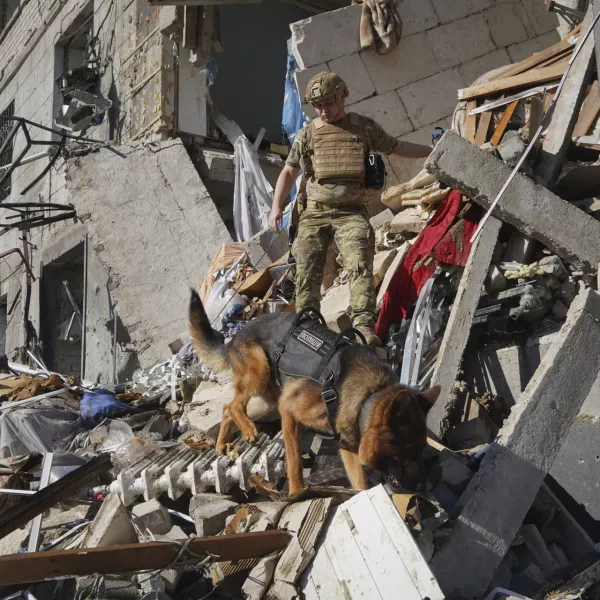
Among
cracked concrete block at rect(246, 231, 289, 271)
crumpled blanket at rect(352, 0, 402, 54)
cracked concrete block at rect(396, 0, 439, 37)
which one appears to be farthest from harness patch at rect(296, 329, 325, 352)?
cracked concrete block at rect(396, 0, 439, 37)

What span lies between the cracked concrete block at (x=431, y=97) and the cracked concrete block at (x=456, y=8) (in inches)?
26.4

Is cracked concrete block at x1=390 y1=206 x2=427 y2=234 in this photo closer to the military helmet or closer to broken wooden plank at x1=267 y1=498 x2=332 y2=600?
the military helmet

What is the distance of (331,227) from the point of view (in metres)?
5.18

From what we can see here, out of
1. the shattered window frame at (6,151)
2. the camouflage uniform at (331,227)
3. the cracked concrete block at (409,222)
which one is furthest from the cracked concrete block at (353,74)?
the shattered window frame at (6,151)

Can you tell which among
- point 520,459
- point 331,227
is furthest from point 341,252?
point 520,459

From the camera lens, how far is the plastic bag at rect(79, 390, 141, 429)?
6.07 m

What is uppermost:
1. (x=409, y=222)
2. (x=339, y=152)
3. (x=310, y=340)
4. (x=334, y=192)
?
(x=339, y=152)

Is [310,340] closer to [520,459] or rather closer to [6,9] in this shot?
[520,459]

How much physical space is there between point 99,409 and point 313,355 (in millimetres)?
2794

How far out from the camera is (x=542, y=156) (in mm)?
5059

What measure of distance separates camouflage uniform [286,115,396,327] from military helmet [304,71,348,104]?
37cm

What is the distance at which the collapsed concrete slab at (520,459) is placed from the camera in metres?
3.21

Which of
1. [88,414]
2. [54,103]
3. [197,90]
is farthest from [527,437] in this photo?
[54,103]

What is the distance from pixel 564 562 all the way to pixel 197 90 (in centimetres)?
856
